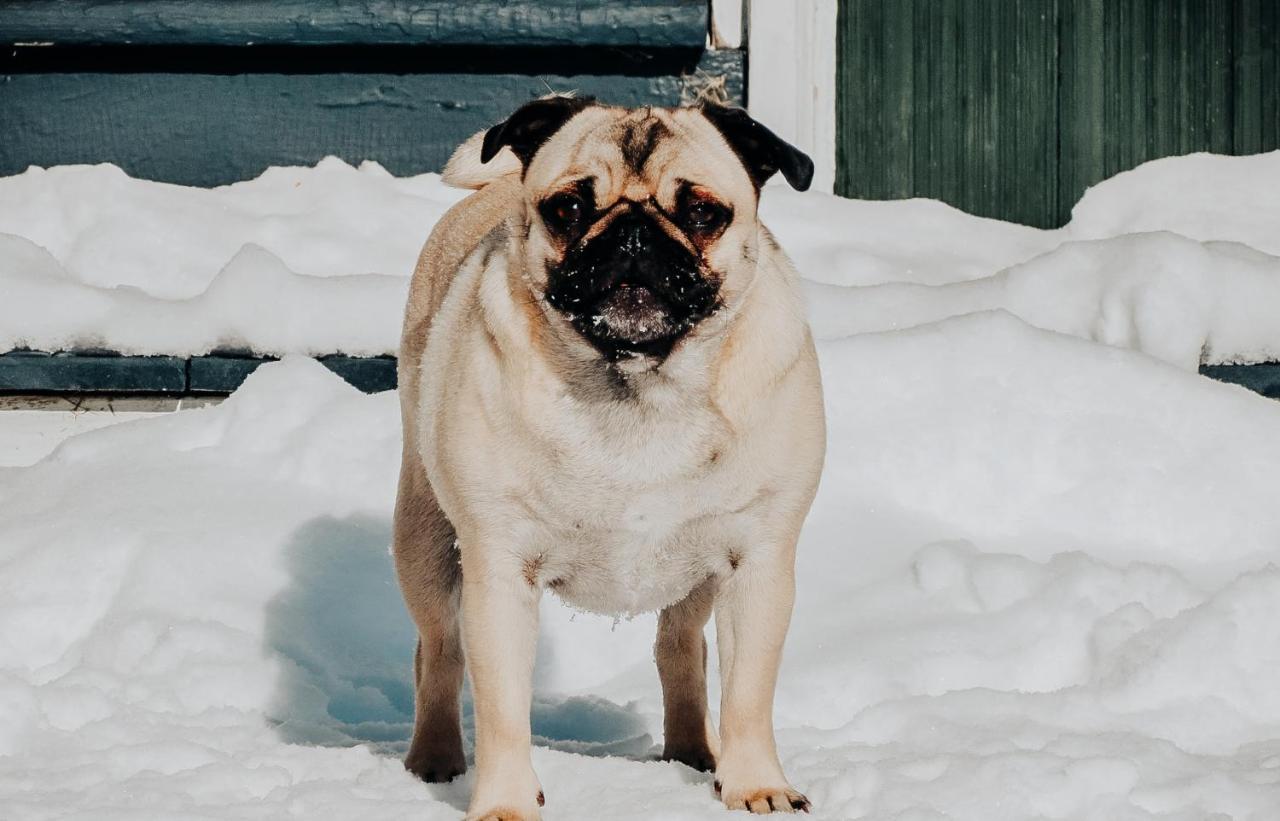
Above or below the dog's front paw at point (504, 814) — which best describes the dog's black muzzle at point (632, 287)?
above

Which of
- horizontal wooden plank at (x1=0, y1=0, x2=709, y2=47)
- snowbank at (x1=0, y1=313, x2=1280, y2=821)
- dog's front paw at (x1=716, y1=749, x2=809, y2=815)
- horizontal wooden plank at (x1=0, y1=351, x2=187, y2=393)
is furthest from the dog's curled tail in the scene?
horizontal wooden plank at (x1=0, y1=0, x2=709, y2=47)

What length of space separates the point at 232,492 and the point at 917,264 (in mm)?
2388

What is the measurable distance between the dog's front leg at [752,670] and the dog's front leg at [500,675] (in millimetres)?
323

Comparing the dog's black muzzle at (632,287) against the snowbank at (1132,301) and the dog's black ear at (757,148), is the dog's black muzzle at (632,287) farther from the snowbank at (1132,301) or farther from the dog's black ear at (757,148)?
the snowbank at (1132,301)

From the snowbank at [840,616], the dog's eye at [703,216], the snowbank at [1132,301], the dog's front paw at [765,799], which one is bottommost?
the snowbank at [840,616]

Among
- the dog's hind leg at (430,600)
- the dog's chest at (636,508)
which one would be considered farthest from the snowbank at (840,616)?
the dog's chest at (636,508)

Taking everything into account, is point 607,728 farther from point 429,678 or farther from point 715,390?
point 715,390

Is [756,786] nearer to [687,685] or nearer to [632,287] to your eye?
[687,685]

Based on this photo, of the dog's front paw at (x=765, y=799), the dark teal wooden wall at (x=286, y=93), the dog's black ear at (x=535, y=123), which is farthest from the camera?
the dark teal wooden wall at (x=286, y=93)

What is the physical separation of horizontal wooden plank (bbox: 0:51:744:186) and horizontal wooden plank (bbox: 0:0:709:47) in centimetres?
20

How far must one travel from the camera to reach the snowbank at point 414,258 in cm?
468

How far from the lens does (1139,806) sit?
Answer: 249 cm

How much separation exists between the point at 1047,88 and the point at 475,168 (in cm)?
307

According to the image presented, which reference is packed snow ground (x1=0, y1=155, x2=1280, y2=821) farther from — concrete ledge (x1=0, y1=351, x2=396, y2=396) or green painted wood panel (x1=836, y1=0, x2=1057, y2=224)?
green painted wood panel (x1=836, y1=0, x2=1057, y2=224)
